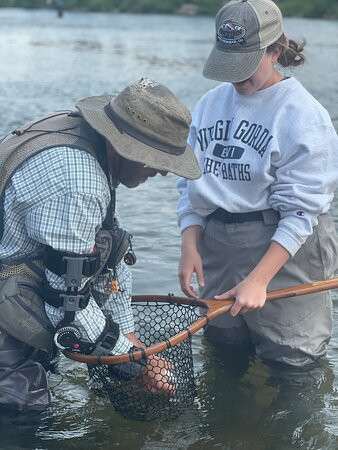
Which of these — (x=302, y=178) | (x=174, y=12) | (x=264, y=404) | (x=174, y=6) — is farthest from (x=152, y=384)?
(x=174, y=6)

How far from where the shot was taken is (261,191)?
14.8ft

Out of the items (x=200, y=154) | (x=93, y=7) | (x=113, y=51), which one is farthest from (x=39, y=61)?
(x=93, y=7)

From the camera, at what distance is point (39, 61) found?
26984 mm

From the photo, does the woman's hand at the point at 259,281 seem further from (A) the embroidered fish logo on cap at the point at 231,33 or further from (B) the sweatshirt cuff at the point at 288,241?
(A) the embroidered fish logo on cap at the point at 231,33

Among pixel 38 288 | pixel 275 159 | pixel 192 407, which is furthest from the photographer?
pixel 192 407

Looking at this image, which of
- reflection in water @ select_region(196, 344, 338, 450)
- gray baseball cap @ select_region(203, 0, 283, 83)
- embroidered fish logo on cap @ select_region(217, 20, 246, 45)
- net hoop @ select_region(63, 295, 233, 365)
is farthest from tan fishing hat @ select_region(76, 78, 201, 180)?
reflection in water @ select_region(196, 344, 338, 450)

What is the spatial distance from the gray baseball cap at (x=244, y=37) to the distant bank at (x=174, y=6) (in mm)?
52609

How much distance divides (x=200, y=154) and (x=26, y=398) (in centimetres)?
152

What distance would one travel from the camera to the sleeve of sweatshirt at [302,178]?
4.34 meters

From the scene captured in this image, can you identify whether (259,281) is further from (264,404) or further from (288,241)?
(264,404)

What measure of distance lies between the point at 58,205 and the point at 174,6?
223ft

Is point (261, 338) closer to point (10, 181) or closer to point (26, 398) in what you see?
point (26, 398)

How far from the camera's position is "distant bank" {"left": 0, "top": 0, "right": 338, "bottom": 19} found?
186 ft

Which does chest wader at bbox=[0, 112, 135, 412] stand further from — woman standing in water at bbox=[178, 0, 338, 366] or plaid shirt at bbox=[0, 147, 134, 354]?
woman standing in water at bbox=[178, 0, 338, 366]
